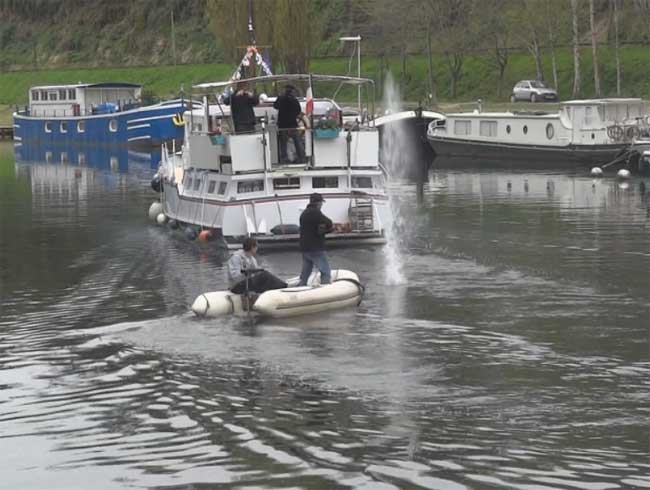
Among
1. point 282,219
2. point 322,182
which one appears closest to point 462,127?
point 322,182

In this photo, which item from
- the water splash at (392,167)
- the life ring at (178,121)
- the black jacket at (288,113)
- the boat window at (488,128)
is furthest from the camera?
the boat window at (488,128)

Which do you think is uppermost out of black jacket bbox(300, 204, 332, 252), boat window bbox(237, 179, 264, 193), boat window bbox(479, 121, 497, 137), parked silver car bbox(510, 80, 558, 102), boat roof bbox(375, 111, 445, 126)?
parked silver car bbox(510, 80, 558, 102)

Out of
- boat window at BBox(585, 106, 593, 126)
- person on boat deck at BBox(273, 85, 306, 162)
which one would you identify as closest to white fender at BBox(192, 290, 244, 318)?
person on boat deck at BBox(273, 85, 306, 162)

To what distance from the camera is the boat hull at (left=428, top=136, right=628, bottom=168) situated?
65.6m

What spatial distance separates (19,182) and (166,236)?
1079 inches

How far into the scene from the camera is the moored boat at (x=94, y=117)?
305 ft

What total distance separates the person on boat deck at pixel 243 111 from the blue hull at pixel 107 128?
168 ft

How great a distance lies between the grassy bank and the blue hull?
37.8ft

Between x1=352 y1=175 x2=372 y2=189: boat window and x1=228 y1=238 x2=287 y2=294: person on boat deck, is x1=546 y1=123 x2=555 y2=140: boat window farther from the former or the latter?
x1=228 y1=238 x2=287 y2=294: person on boat deck

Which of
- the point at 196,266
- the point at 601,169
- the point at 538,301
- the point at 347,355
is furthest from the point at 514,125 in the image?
the point at 347,355

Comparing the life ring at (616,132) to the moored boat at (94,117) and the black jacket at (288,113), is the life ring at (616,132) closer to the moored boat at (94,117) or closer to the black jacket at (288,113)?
the black jacket at (288,113)

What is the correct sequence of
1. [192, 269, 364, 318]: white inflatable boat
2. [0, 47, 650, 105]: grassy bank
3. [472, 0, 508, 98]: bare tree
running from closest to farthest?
[192, 269, 364, 318]: white inflatable boat < [0, 47, 650, 105]: grassy bank < [472, 0, 508, 98]: bare tree

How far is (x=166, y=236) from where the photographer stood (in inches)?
1646

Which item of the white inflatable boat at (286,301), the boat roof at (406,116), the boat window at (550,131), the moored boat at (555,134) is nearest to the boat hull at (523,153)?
the moored boat at (555,134)
